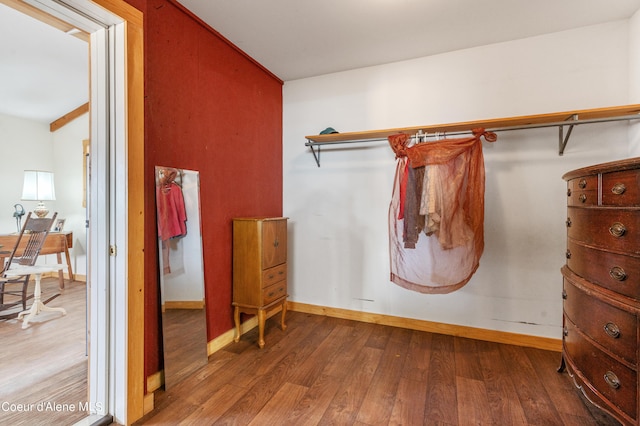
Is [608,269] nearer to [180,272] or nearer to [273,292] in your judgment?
[273,292]

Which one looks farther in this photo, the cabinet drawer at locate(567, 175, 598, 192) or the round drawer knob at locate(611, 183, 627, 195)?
the cabinet drawer at locate(567, 175, 598, 192)

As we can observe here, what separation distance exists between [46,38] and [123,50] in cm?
178

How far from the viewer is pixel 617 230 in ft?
4.03

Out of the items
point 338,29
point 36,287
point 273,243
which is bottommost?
point 36,287

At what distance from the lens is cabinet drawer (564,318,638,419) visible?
3.76 ft

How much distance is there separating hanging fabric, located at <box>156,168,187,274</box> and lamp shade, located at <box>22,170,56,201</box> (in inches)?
114

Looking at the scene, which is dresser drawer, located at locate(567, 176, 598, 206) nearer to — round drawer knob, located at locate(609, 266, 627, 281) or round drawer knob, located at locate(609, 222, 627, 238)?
round drawer knob, located at locate(609, 222, 627, 238)

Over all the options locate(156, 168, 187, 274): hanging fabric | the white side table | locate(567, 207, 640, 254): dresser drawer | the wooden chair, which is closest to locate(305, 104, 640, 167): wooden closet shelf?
locate(567, 207, 640, 254): dresser drawer


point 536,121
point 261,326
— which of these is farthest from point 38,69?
point 536,121

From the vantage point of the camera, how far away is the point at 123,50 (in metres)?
1.50

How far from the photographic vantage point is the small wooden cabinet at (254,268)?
2420mm

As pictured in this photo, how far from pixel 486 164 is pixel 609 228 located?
4.42 ft

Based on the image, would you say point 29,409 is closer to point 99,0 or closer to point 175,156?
point 175,156

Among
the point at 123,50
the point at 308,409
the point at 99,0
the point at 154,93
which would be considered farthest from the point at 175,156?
the point at 308,409
